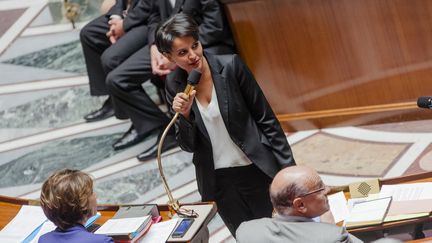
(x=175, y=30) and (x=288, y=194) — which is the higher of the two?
(x=175, y=30)

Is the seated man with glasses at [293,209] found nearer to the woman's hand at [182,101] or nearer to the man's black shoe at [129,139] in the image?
the woman's hand at [182,101]

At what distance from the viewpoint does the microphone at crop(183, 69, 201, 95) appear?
10.3ft

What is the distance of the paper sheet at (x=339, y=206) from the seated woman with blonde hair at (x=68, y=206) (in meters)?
0.83

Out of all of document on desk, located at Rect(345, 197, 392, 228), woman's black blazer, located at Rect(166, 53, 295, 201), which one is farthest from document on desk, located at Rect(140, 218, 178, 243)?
document on desk, located at Rect(345, 197, 392, 228)

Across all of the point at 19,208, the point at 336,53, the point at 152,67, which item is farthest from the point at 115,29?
the point at 19,208

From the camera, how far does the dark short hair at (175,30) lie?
3.27 meters

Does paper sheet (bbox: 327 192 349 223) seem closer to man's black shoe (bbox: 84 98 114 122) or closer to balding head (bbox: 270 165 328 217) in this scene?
balding head (bbox: 270 165 328 217)

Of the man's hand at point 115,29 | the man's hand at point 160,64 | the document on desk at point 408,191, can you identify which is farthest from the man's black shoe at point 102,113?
the document on desk at point 408,191

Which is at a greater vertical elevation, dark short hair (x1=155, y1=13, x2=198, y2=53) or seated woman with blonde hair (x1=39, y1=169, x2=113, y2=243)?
dark short hair (x1=155, y1=13, x2=198, y2=53)

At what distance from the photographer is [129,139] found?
18.6 feet

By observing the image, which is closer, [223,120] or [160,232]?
[160,232]

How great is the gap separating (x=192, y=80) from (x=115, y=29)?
8.72ft

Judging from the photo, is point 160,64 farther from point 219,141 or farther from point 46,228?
point 46,228

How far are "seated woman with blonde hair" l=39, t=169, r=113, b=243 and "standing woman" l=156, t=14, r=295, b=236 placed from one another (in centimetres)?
63
